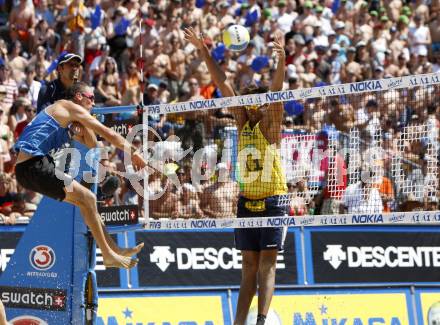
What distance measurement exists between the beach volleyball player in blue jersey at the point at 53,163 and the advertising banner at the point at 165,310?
91.1 inches

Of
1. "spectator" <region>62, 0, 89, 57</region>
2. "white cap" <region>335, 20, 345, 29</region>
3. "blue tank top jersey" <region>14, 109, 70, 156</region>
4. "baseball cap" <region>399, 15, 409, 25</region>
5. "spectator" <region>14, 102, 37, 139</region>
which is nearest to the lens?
"blue tank top jersey" <region>14, 109, 70, 156</region>

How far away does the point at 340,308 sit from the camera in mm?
11750

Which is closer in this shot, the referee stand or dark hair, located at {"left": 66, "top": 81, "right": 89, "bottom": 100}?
dark hair, located at {"left": 66, "top": 81, "right": 89, "bottom": 100}

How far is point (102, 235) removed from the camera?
8773mm

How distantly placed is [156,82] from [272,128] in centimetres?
779

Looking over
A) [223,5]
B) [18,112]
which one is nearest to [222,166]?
[18,112]

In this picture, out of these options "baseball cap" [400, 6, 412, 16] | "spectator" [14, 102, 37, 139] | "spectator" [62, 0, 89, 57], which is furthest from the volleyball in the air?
"baseball cap" [400, 6, 412, 16]

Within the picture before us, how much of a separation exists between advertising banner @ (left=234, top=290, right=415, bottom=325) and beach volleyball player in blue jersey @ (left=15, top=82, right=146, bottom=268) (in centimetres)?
318

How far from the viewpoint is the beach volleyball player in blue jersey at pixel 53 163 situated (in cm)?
865

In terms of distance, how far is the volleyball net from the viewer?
9070 millimetres

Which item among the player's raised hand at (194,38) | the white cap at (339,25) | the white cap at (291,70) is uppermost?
the white cap at (339,25)

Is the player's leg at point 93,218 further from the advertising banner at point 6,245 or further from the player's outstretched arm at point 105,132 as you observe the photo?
the advertising banner at point 6,245

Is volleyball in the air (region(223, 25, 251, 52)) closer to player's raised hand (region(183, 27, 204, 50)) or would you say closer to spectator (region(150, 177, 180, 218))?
player's raised hand (region(183, 27, 204, 50))

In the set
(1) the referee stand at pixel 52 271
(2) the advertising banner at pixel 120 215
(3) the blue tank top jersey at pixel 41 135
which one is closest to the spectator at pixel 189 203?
(2) the advertising banner at pixel 120 215
